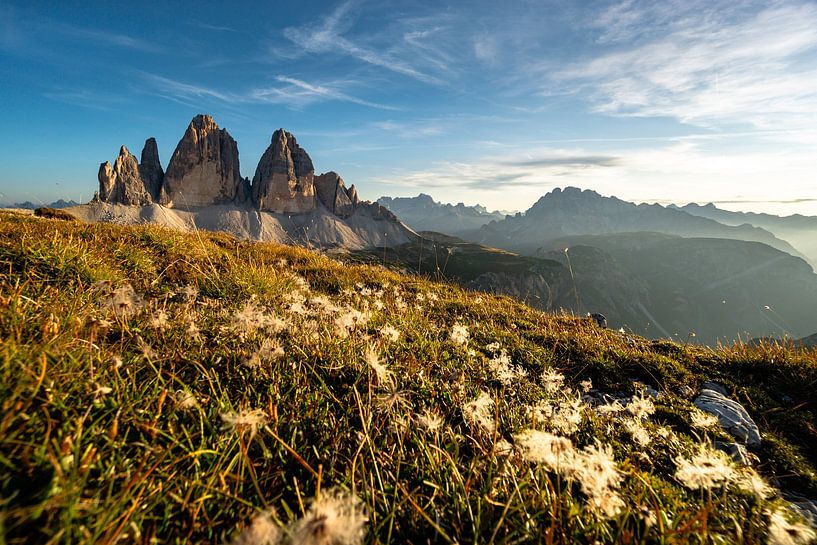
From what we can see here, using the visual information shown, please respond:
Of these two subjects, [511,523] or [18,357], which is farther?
[18,357]

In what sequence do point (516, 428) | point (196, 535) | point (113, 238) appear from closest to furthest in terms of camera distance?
1. point (196, 535)
2. point (516, 428)
3. point (113, 238)

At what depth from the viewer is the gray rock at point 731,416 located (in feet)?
14.6

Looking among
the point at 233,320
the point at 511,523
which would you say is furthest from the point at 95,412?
the point at 511,523

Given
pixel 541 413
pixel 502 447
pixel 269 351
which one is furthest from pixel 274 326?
pixel 541 413

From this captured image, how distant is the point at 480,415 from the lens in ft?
9.37

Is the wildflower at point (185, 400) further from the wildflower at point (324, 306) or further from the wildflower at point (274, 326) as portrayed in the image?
the wildflower at point (324, 306)

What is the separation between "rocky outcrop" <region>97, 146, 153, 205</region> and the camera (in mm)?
175750

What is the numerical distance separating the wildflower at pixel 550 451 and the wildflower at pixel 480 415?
0.48 m

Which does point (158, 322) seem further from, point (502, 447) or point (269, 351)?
point (502, 447)

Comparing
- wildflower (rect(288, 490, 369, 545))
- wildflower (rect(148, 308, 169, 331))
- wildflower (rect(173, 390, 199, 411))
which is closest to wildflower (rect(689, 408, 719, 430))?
wildflower (rect(288, 490, 369, 545))

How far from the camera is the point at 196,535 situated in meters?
1.79

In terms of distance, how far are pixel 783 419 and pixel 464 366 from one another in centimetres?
533

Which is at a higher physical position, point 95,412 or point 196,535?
point 95,412

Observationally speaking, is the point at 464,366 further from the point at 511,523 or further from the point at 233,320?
the point at 233,320
